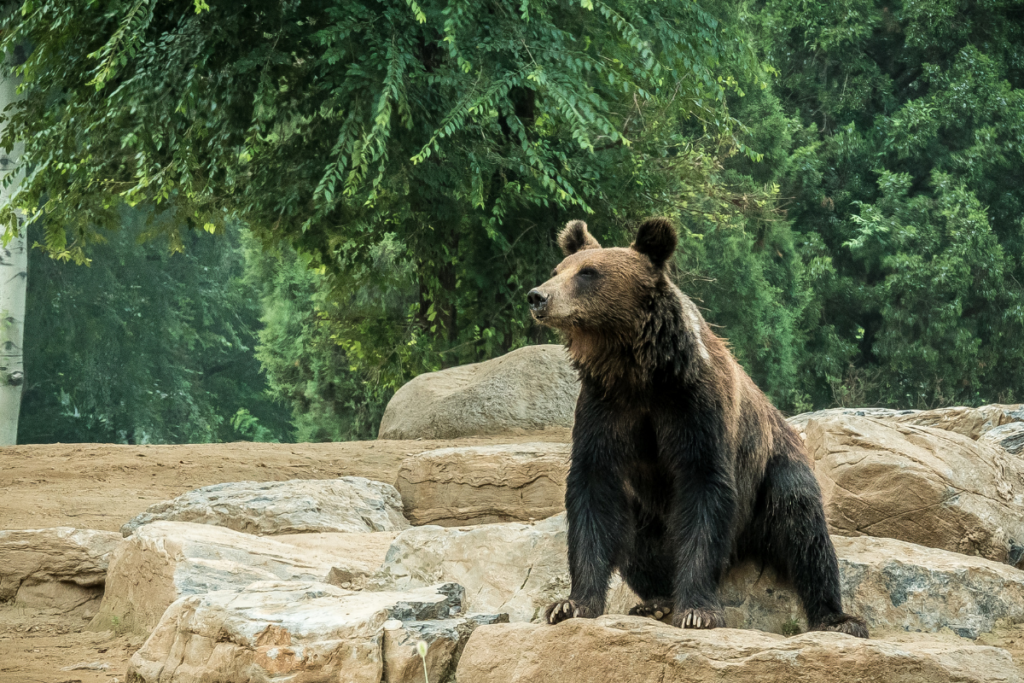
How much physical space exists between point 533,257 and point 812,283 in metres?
14.9

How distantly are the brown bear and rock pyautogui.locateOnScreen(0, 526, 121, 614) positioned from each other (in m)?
4.72

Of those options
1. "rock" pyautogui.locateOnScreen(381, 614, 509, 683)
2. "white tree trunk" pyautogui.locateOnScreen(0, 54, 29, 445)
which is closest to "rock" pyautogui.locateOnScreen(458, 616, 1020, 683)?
"rock" pyautogui.locateOnScreen(381, 614, 509, 683)

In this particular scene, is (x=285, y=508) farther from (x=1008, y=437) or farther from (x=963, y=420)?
(x=963, y=420)

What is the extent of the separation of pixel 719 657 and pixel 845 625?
0.96 metres

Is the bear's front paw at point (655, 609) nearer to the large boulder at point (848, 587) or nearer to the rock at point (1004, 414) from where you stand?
the large boulder at point (848, 587)

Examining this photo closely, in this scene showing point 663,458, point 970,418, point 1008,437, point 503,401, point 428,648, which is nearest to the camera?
point 663,458

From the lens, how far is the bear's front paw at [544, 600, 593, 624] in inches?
157

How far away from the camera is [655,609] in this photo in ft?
14.1

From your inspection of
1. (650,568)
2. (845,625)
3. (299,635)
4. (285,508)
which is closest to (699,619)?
(650,568)

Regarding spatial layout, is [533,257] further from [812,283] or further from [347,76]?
[812,283]

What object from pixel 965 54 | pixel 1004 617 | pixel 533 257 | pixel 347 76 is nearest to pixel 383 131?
pixel 347 76

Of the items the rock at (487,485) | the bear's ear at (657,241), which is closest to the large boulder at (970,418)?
the rock at (487,485)

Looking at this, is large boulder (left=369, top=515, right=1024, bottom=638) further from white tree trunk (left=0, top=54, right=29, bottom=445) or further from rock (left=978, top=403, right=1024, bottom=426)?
white tree trunk (left=0, top=54, right=29, bottom=445)

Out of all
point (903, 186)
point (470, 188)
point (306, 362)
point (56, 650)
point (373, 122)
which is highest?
point (903, 186)
